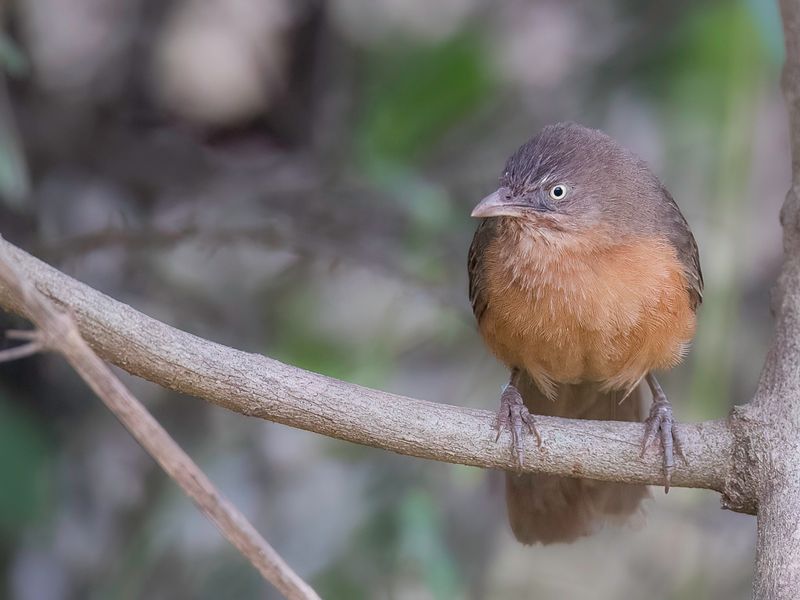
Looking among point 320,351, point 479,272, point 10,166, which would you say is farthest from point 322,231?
point 10,166

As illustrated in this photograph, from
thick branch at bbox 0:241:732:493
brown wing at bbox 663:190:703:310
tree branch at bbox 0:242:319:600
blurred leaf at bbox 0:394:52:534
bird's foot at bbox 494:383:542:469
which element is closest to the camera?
tree branch at bbox 0:242:319:600

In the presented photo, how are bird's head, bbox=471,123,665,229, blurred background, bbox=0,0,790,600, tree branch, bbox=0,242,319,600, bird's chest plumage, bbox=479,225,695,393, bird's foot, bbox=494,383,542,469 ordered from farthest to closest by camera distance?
blurred background, bbox=0,0,790,600
bird's head, bbox=471,123,665,229
bird's chest plumage, bbox=479,225,695,393
bird's foot, bbox=494,383,542,469
tree branch, bbox=0,242,319,600

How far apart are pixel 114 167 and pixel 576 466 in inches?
123

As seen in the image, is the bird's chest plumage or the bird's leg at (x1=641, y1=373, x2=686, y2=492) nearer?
the bird's leg at (x1=641, y1=373, x2=686, y2=492)

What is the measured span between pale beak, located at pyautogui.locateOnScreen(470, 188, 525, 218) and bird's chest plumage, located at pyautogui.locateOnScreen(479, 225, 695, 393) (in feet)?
0.32

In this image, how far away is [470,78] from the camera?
5.34 metres

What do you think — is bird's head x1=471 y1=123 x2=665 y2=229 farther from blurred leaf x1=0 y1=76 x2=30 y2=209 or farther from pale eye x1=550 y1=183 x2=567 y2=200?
blurred leaf x1=0 y1=76 x2=30 y2=209

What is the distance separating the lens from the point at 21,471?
4.61m

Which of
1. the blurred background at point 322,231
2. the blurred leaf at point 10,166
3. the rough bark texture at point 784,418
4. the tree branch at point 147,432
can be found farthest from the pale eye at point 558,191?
the tree branch at point 147,432

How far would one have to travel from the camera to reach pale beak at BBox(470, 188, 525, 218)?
12.6 ft

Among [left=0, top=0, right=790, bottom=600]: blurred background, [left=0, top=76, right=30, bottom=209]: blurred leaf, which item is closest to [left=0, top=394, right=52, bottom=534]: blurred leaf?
[left=0, top=0, right=790, bottom=600]: blurred background

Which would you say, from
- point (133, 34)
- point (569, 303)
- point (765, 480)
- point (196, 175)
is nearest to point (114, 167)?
point (196, 175)

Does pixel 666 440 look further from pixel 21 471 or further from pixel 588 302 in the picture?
pixel 21 471

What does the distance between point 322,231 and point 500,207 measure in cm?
143
